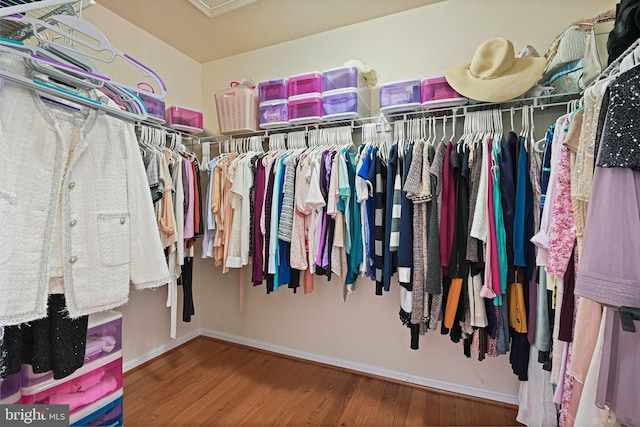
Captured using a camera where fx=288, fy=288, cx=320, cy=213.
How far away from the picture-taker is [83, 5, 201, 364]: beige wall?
213cm

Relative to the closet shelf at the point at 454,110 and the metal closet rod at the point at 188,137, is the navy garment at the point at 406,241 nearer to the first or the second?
the closet shelf at the point at 454,110

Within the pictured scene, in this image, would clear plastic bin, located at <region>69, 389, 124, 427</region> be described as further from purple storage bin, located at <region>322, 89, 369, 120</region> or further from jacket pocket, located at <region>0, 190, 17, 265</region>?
purple storage bin, located at <region>322, 89, 369, 120</region>

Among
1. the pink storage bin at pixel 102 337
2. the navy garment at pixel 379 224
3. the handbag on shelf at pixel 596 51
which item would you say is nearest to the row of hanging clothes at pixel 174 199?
the pink storage bin at pixel 102 337

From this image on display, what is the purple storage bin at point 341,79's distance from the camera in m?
1.89

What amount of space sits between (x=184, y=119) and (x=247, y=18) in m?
0.92

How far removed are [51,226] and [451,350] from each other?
227 cm

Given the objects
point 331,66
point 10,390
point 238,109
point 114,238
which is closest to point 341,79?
point 331,66

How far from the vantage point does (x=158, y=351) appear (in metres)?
2.47

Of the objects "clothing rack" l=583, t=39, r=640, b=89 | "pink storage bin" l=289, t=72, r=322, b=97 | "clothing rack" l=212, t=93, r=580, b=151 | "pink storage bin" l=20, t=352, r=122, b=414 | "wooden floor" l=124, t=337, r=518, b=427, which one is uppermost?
"pink storage bin" l=289, t=72, r=322, b=97

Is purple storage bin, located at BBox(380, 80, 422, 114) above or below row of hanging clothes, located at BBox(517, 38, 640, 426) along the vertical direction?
above

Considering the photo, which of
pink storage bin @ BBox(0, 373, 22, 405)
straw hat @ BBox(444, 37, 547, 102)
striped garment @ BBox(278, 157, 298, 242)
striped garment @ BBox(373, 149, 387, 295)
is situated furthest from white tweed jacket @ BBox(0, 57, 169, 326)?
straw hat @ BBox(444, 37, 547, 102)

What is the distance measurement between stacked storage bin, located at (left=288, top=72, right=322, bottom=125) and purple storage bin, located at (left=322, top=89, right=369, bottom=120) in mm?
50

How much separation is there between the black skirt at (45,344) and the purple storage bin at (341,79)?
1.79 m

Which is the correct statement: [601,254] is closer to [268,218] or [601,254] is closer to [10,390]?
[268,218]
